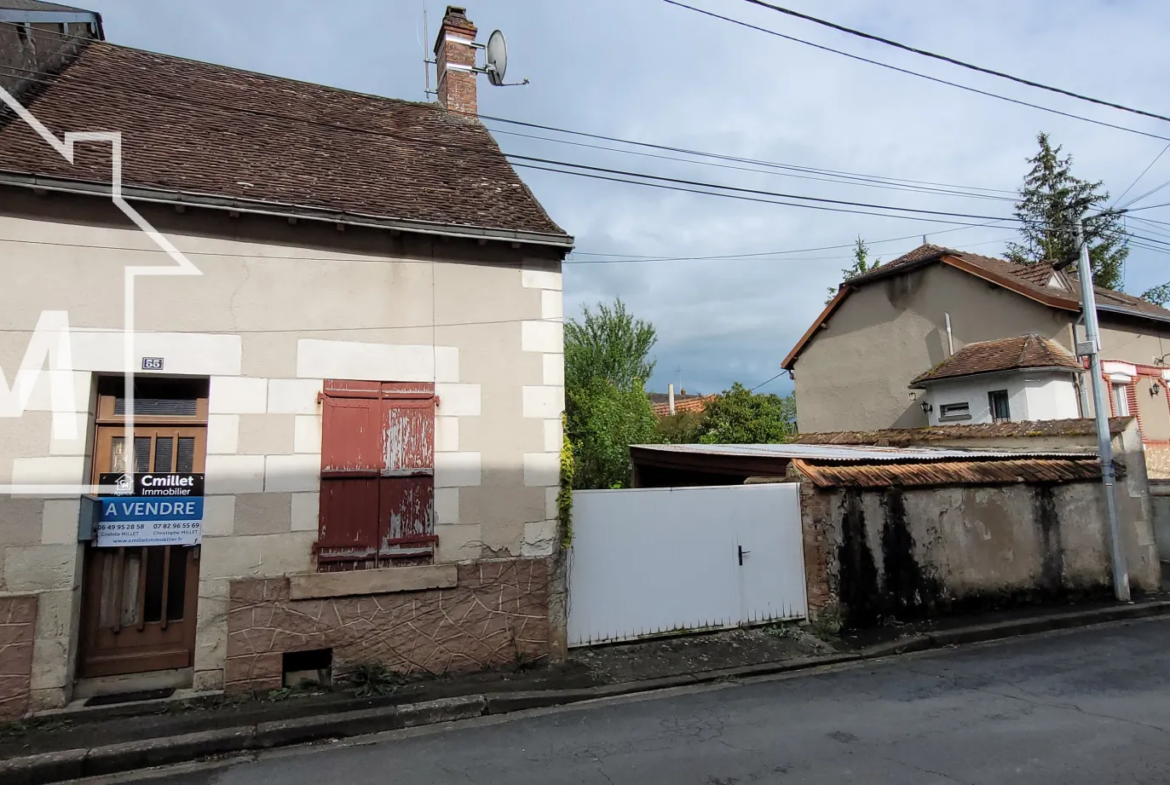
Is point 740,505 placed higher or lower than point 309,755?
higher

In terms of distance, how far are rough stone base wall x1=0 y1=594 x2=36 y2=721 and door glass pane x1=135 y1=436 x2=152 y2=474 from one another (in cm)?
126

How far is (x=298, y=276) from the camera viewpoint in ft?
20.5

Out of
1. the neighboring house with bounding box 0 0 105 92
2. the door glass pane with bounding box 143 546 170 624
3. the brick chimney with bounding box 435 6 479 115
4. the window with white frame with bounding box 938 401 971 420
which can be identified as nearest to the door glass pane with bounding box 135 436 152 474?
the door glass pane with bounding box 143 546 170 624

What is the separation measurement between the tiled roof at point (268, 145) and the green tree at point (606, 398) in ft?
25.0

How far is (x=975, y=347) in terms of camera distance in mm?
15250

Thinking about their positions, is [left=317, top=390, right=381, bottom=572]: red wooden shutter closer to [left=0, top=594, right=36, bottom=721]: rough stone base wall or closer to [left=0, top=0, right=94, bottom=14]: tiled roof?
[left=0, top=594, right=36, bottom=721]: rough stone base wall

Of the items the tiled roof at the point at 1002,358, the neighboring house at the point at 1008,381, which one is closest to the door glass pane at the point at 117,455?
the neighboring house at the point at 1008,381

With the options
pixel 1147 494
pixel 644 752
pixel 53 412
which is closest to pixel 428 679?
pixel 644 752

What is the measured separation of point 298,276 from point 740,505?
5547mm

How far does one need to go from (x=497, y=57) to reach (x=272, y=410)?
20.5ft

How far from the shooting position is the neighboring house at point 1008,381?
44.4ft

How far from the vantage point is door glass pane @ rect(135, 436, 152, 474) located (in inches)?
233

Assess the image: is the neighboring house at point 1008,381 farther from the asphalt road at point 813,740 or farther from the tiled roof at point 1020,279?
the asphalt road at point 813,740

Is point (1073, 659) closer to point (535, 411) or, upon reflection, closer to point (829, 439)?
point (535, 411)
